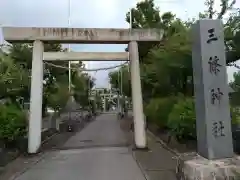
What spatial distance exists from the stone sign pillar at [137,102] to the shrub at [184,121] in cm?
178

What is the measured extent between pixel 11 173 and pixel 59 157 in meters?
3.33

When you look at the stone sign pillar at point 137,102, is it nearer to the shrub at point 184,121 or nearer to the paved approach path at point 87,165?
Answer: the paved approach path at point 87,165

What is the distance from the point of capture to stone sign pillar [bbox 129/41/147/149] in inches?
613

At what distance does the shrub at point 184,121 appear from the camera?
13.0 meters

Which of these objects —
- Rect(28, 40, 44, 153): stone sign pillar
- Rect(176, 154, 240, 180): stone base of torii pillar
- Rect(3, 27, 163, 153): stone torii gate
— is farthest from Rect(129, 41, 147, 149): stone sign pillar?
Rect(176, 154, 240, 180): stone base of torii pillar

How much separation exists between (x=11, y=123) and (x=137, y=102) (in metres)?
5.53

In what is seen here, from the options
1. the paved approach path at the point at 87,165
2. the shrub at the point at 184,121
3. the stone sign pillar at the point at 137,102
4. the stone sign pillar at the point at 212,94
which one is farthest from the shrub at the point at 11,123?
the stone sign pillar at the point at 212,94

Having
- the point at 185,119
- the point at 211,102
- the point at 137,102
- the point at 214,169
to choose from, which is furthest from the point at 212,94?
the point at 137,102

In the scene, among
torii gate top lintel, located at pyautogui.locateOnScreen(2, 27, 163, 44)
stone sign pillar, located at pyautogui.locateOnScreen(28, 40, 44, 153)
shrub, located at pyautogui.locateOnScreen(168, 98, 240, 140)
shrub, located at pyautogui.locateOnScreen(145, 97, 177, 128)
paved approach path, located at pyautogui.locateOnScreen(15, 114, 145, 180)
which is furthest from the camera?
shrub, located at pyautogui.locateOnScreen(145, 97, 177, 128)

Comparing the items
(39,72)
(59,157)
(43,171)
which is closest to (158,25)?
(39,72)

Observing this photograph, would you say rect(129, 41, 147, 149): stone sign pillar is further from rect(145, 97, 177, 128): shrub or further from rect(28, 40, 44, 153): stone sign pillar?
rect(28, 40, 44, 153): stone sign pillar

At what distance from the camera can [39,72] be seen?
1555 centimetres

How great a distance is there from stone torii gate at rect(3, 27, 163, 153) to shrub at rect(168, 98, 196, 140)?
6.92 feet

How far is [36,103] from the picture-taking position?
1525 centimetres
